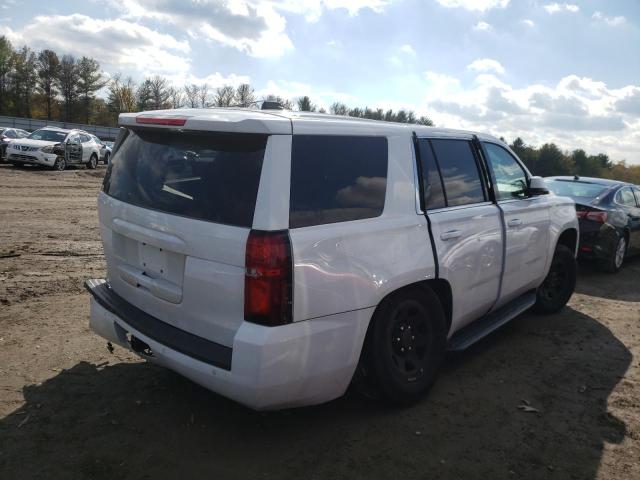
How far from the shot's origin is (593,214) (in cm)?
825

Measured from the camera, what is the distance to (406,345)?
3621 mm

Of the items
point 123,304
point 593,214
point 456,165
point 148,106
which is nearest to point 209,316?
point 123,304

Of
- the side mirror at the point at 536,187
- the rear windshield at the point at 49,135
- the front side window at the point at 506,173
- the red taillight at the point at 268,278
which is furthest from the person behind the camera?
the rear windshield at the point at 49,135

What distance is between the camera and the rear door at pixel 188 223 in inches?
110

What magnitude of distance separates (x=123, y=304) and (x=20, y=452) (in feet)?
3.37

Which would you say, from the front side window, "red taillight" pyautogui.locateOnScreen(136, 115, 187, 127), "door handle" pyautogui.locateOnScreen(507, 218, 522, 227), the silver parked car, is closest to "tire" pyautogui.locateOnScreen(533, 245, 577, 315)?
the front side window

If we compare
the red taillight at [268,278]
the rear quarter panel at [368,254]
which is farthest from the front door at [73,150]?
the red taillight at [268,278]

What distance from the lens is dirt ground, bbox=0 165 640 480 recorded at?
3.00 m

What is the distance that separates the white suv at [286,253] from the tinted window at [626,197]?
6068mm

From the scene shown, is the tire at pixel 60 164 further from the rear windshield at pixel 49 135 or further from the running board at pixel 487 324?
the running board at pixel 487 324

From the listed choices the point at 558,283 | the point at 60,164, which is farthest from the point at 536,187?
the point at 60,164

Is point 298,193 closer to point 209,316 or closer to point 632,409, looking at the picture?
point 209,316

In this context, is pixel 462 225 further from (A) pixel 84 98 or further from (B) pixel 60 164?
(A) pixel 84 98

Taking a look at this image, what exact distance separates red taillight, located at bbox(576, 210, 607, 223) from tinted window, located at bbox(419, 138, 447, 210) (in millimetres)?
5427
